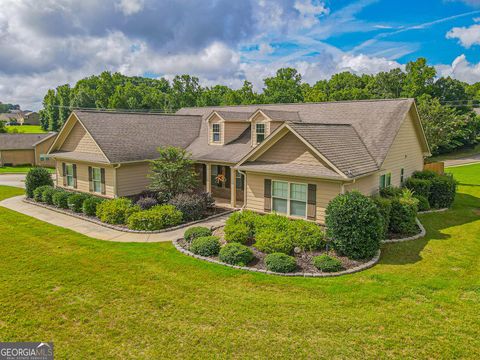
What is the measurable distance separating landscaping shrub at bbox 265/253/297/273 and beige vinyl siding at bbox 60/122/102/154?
14.0m

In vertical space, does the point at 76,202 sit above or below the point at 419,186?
below

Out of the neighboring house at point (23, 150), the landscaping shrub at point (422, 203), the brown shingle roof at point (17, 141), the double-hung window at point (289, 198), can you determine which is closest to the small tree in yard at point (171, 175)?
the double-hung window at point (289, 198)

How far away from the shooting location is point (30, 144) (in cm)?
4750

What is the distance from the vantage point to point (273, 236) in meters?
13.0

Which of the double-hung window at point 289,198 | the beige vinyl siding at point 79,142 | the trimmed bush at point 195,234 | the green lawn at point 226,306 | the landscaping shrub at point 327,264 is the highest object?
the beige vinyl siding at point 79,142

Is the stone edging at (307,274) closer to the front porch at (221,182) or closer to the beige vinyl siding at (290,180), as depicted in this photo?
the beige vinyl siding at (290,180)

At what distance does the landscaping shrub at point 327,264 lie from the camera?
11.4 metres

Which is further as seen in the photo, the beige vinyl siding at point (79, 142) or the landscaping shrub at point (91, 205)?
the beige vinyl siding at point (79, 142)

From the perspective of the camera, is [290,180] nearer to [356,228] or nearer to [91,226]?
[356,228]

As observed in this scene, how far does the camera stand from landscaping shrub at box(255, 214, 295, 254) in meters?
12.6

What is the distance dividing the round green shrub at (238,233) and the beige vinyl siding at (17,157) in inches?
1721

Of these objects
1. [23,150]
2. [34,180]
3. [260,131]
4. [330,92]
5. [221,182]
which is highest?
[330,92]

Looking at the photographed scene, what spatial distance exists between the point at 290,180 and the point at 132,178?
1037 cm

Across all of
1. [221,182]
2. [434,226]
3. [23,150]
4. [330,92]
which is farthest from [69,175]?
[330,92]
